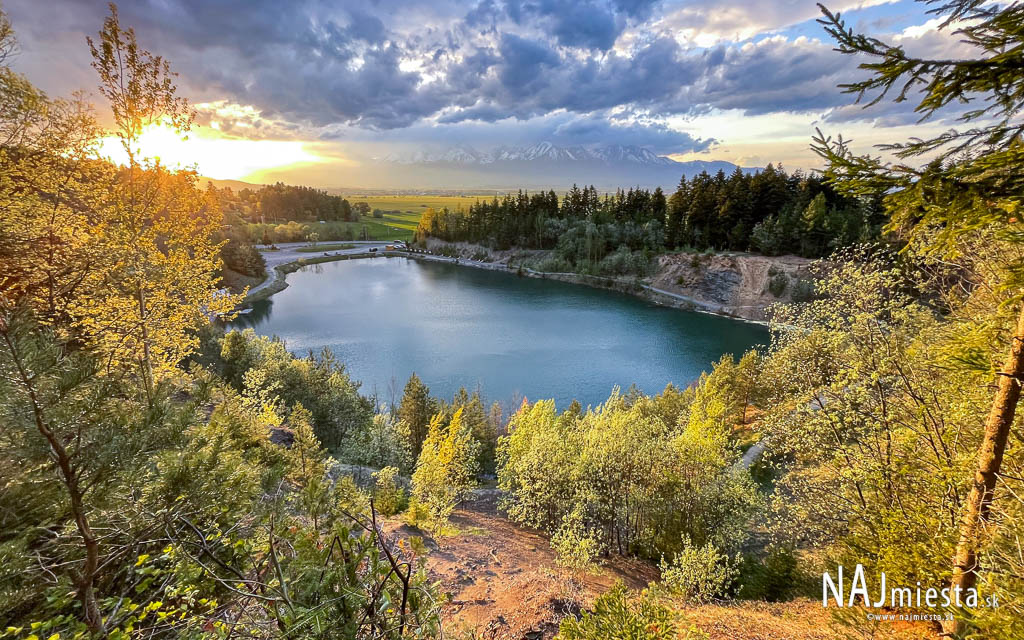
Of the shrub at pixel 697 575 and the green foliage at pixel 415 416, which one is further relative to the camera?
the green foliage at pixel 415 416

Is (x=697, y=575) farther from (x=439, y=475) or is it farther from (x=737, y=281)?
(x=737, y=281)

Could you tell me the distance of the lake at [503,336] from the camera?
36.2 metres

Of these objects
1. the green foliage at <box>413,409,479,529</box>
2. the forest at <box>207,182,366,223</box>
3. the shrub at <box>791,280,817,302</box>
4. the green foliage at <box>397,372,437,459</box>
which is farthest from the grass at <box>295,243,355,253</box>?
the green foliage at <box>413,409,479,529</box>

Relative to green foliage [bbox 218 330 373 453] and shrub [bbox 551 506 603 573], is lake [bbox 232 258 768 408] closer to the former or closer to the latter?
green foliage [bbox 218 330 373 453]

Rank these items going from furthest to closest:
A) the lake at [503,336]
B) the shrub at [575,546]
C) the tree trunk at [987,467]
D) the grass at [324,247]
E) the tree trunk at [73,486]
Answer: the grass at [324,247]
the lake at [503,336]
the shrub at [575,546]
the tree trunk at [987,467]
the tree trunk at [73,486]

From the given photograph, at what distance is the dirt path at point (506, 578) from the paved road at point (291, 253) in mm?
62119

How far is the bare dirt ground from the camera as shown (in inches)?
234

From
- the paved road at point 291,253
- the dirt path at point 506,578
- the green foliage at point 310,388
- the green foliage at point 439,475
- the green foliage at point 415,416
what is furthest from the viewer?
the paved road at point 291,253

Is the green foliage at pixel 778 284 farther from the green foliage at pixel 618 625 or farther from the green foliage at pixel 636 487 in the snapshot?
the green foliage at pixel 618 625

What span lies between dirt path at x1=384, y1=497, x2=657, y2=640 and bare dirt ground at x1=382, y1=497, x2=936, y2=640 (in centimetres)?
2

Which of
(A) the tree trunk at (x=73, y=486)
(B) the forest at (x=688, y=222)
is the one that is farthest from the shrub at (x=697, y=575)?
(B) the forest at (x=688, y=222)

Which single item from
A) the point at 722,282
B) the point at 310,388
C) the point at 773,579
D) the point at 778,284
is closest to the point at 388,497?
the point at 773,579

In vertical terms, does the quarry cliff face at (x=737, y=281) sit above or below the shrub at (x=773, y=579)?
above

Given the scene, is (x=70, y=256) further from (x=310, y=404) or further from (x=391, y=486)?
(x=310, y=404)
